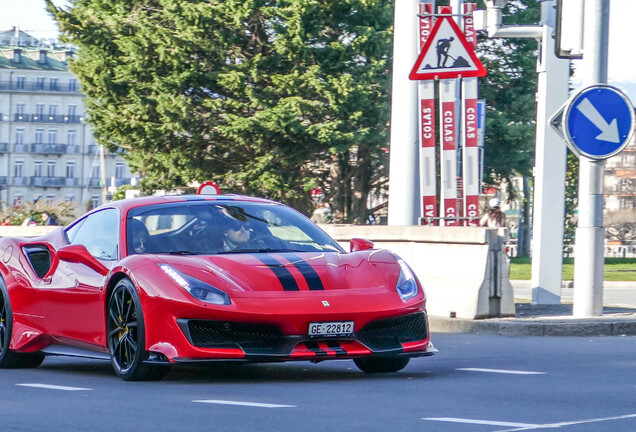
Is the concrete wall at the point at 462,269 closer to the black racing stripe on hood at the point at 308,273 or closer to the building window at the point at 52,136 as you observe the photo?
the black racing stripe on hood at the point at 308,273

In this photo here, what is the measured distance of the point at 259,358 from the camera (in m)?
8.71

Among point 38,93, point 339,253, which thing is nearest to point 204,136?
point 339,253

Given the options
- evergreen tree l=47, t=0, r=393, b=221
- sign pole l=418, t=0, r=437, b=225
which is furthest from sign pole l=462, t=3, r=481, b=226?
evergreen tree l=47, t=0, r=393, b=221

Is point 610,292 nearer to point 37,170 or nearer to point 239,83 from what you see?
point 239,83

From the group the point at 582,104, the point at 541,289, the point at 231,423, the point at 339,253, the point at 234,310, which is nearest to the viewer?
the point at 231,423

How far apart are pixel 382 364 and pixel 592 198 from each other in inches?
231

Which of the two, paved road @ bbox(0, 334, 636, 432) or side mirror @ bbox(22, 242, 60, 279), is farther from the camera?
side mirror @ bbox(22, 242, 60, 279)

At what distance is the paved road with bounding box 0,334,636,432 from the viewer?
6.78m

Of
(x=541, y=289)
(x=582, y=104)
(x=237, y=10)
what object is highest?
(x=237, y=10)

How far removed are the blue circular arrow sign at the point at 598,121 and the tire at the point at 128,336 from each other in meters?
6.48

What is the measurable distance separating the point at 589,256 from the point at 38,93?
429 ft

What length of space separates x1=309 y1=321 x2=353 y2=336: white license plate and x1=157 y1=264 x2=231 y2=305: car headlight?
1.86 feet

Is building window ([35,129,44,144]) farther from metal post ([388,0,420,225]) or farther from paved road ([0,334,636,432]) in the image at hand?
paved road ([0,334,636,432])

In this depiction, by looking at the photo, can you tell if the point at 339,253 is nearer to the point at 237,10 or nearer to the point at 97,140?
the point at 237,10
